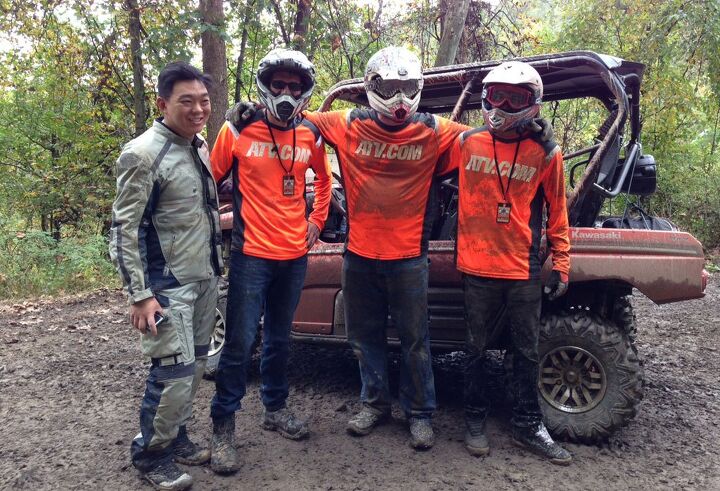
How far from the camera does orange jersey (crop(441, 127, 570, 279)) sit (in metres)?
3.25

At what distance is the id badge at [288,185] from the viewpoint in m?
3.24

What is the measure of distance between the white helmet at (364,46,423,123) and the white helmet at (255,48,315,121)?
357 mm

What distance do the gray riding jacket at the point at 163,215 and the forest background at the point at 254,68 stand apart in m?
5.90

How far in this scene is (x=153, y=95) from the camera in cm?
990

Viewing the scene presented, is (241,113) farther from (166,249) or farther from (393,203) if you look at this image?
(393,203)

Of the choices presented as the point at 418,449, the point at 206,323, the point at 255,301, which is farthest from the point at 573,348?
the point at 206,323

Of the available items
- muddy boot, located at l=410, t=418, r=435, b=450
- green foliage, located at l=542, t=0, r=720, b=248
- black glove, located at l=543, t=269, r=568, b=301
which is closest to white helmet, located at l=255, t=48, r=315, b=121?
black glove, located at l=543, t=269, r=568, b=301

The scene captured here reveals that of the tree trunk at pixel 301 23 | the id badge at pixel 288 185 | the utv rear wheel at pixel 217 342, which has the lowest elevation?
the utv rear wheel at pixel 217 342

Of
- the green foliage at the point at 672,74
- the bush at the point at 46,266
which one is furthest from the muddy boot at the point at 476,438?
the green foliage at the point at 672,74

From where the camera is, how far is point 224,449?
3176 millimetres

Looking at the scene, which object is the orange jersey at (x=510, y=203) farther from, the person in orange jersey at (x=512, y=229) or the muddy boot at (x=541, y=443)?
the muddy boot at (x=541, y=443)

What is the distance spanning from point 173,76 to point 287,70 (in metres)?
0.63

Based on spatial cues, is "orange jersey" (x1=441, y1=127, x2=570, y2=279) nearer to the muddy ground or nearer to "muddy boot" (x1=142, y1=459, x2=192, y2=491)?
the muddy ground

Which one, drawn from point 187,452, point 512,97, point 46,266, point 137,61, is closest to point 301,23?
point 137,61
